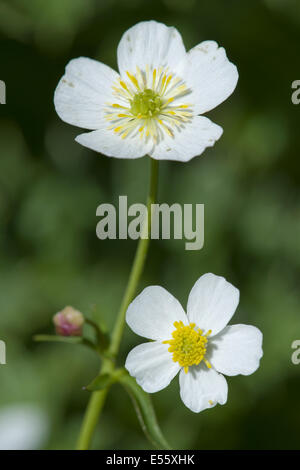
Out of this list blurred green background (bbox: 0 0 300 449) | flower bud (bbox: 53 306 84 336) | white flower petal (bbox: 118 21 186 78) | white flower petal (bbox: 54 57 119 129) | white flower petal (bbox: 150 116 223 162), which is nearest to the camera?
white flower petal (bbox: 150 116 223 162)

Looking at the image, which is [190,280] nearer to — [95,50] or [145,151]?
[95,50]

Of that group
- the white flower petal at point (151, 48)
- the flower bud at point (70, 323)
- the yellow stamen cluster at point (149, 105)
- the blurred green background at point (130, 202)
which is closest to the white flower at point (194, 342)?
the flower bud at point (70, 323)

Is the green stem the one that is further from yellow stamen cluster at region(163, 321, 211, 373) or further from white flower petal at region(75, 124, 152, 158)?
yellow stamen cluster at region(163, 321, 211, 373)

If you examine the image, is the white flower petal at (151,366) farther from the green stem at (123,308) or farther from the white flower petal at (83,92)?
the white flower petal at (83,92)

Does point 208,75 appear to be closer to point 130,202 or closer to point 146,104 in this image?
point 146,104

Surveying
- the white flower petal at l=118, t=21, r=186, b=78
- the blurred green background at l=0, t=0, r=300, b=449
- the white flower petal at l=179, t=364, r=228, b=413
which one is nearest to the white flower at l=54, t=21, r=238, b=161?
the white flower petal at l=118, t=21, r=186, b=78

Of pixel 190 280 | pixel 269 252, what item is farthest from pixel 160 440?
pixel 269 252

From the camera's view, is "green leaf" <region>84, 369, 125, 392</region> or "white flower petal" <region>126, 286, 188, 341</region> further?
"green leaf" <region>84, 369, 125, 392</region>
